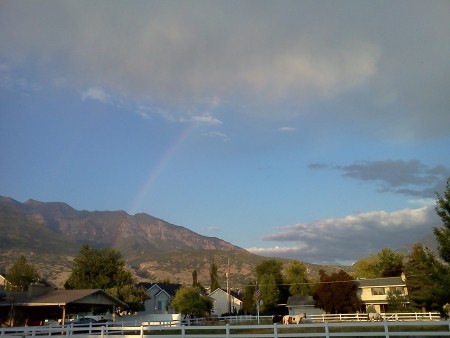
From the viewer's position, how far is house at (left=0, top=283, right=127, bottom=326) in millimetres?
34562

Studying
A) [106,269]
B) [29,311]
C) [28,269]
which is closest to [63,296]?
[29,311]

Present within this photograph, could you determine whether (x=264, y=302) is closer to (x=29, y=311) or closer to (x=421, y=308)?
(x=421, y=308)

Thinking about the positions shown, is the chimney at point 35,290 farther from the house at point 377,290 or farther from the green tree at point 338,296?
the house at point 377,290

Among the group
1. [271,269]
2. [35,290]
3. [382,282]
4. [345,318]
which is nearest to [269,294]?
[271,269]

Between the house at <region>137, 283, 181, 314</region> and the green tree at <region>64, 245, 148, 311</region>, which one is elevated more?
the green tree at <region>64, 245, 148, 311</region>

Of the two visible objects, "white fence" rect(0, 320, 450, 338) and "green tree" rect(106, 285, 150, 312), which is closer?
"white fence" rect(0, 320, 450, 338)

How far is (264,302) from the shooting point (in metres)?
85.4

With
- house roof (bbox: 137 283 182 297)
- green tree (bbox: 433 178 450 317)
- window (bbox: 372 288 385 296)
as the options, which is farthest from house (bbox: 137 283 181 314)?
green tree (bbox: 433 178 450 317)

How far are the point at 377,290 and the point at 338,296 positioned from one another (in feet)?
35.4

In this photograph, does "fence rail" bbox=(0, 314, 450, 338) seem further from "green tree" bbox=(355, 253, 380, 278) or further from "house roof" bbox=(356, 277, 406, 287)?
"green tree" bbox=(355, 253, 380, 278)

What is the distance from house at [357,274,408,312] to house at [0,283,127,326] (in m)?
45.7

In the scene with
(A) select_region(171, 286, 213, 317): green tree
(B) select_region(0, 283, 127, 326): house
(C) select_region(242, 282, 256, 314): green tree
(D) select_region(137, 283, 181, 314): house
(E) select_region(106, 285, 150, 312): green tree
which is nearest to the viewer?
(B) select_region(0, 283, 127, 326): house

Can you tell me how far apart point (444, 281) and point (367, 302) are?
57452 mm

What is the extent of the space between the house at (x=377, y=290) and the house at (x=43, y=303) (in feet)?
150
